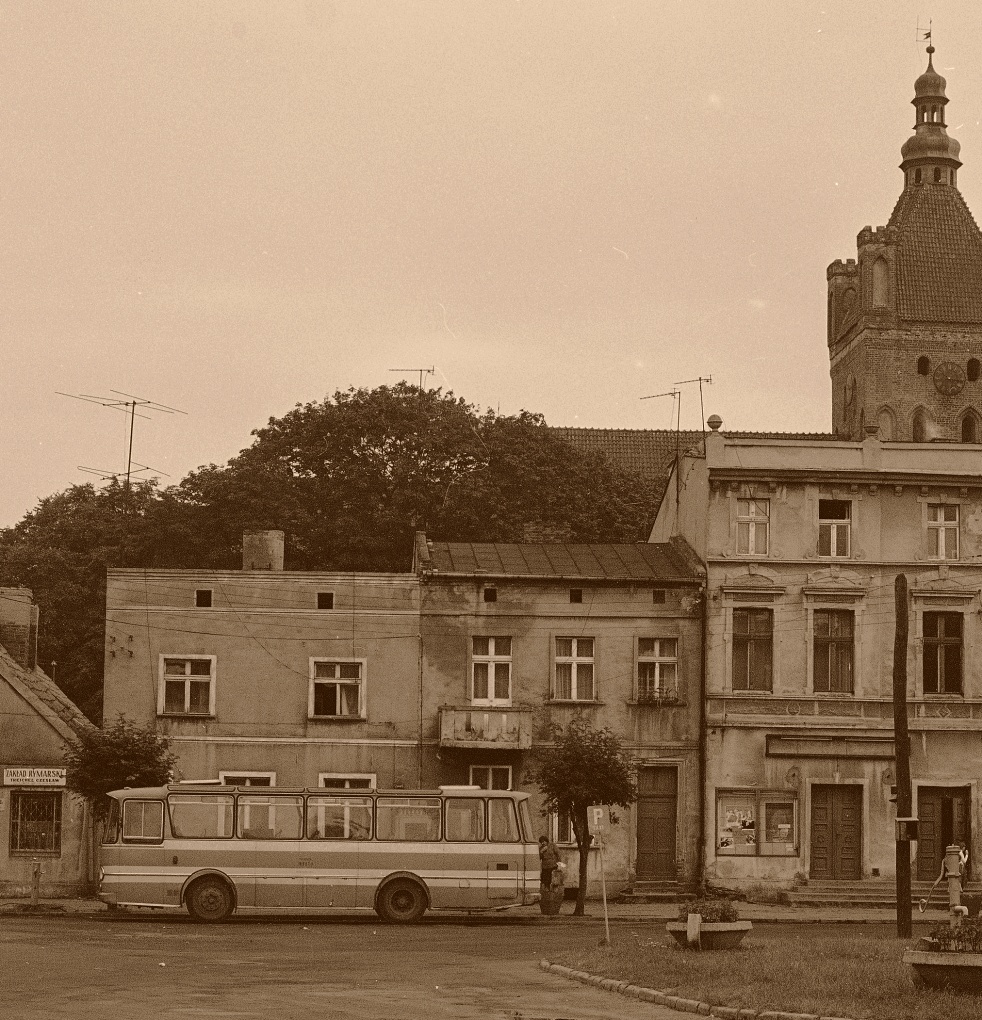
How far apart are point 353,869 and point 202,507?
29224mm

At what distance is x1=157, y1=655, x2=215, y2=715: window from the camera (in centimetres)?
4612

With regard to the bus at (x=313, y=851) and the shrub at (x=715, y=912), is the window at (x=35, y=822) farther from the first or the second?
the shrub at (x=715, y=912)

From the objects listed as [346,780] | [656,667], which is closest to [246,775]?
[346,780]

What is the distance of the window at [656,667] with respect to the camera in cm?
4709

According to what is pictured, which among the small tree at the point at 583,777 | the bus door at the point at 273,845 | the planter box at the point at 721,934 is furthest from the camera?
the small tree at the point at 583,777

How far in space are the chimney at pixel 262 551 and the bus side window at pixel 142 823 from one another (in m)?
12.7

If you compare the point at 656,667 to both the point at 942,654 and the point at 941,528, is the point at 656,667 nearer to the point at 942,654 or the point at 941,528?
the point at 942,654

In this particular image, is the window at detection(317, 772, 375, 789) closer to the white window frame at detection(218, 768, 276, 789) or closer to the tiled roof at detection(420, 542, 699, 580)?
the white window frame at detection(218, 768, 276, 789)

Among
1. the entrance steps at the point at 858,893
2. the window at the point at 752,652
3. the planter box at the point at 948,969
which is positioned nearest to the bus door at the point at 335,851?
the entrance steps at the point at 858,893

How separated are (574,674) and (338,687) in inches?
227

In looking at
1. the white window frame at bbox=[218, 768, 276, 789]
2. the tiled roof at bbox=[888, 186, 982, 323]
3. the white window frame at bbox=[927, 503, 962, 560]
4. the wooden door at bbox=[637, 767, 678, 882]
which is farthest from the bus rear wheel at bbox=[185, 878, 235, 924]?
the tiled roof at bbox=[888, 186, 982, 323]

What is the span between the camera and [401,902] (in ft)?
123

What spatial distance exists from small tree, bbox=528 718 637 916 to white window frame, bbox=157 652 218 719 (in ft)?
28.6

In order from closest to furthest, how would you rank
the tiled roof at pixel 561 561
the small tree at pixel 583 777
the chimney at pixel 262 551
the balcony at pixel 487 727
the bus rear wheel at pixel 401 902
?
the bus rear wheel at pixel 401 902 < the small tree at pixel 583 777 < the balcony at pixel 487 727 < the tiled roof at pixel 561 561 < the chimney at pixel 262 551
